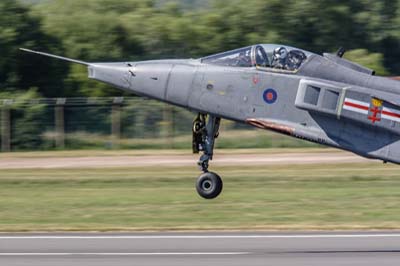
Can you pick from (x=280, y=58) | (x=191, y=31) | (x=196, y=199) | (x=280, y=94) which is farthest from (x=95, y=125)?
(x=280, y=94)

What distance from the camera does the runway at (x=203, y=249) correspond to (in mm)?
12297

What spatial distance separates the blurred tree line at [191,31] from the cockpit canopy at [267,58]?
87.4 feet

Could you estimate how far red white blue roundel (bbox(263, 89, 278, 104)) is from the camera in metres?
14.6

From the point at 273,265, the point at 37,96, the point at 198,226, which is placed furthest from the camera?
the point at 37,96

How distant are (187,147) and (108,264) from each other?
23.7 meters

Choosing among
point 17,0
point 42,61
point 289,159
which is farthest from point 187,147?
point 17,0

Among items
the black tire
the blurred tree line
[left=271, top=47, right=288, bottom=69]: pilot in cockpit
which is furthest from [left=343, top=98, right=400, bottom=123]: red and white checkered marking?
the blurred tree line

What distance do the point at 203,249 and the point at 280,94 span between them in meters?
2.83

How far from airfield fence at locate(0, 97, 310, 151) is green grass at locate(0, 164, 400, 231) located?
316 inches

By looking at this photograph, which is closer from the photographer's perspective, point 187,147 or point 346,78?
point 346,78

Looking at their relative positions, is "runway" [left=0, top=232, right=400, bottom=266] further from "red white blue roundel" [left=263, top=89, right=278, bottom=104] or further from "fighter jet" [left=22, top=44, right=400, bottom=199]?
"red white blue roundel" [left=263, top=89, right=278, bottom=104]

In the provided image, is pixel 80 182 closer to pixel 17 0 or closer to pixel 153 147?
pixel 153 147

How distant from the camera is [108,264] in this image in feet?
39.4

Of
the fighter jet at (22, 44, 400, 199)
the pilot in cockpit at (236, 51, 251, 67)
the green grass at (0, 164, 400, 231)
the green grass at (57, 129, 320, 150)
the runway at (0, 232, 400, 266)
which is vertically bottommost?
the green grass at (57, 129, 320, 150)
